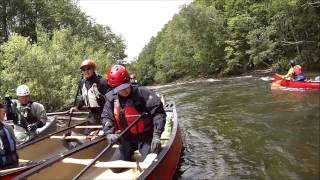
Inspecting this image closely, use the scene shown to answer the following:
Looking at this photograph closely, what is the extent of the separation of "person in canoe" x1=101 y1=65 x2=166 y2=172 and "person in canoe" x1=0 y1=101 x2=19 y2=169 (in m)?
1.61

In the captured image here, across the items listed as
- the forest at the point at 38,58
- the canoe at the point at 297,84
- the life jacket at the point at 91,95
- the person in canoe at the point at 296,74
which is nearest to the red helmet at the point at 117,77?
the life jacket at the point at 91,95

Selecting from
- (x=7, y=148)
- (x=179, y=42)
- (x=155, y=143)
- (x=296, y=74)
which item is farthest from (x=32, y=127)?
(x=179, y=42)

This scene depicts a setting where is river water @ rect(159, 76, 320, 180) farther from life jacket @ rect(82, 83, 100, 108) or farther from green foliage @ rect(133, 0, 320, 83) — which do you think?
green foliage @ rect(133, 0, 320, 83)

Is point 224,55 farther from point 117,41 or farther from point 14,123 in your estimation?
point 14,123

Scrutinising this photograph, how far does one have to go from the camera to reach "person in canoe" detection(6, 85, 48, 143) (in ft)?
29.5

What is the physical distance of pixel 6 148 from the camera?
20.7 feet

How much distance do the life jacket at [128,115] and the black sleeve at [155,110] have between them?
→ 0.64 feet

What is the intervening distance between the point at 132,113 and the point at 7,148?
219 cm

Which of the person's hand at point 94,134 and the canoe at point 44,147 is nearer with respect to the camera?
the canoe at point 44,147

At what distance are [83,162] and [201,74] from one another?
47209mm

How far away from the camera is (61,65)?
24.8 m

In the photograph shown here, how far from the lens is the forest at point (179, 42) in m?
21.3

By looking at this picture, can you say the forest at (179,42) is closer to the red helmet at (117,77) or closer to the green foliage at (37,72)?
the green foliage at (37,72)

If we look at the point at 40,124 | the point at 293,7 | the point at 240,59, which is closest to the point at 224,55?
the point at 240,59
